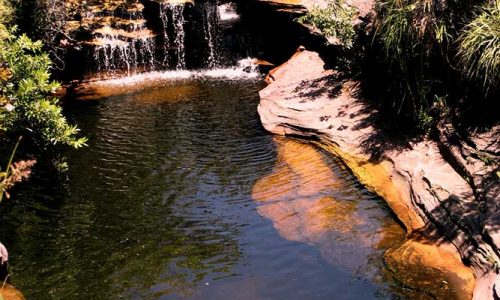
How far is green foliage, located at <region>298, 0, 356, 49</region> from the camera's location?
13.6 metres

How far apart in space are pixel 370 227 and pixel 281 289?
218 centimetres

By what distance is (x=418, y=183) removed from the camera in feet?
29.0

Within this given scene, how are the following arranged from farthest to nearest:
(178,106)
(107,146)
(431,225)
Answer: (178,106) < (107,146) < (431,225)

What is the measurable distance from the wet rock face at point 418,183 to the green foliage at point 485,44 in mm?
1229

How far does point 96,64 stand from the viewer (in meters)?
19.4

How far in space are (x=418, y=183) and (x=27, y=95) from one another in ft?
23.2

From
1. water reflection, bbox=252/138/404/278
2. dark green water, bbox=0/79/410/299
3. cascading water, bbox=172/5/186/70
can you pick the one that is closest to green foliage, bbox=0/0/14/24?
dark green water, bbox=0/79/410/299

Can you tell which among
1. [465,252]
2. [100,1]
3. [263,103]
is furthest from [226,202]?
[100,1]

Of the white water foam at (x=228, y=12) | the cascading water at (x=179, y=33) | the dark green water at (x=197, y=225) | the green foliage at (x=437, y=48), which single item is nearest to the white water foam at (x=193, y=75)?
the cascading water at (x=179, y=33)

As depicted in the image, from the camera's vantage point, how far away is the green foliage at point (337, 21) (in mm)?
13641

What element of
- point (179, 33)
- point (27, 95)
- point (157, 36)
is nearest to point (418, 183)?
point (27, 95)

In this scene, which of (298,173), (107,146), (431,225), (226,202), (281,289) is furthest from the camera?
(107,146)

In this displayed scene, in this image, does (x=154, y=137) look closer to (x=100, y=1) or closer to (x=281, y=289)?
(x=281, y=289)

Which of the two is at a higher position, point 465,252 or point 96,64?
point 96,64
